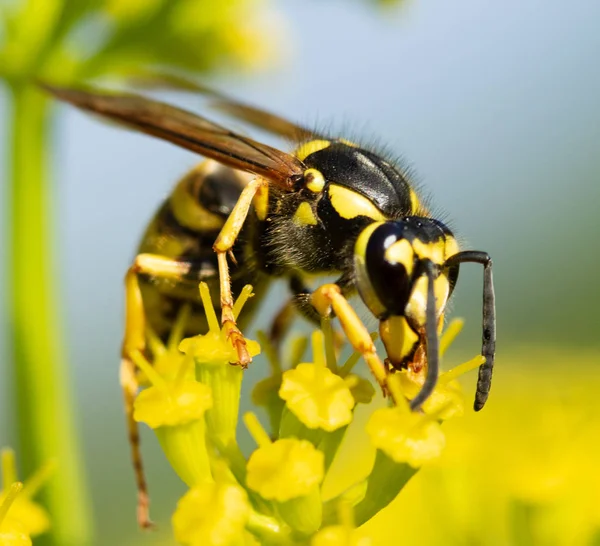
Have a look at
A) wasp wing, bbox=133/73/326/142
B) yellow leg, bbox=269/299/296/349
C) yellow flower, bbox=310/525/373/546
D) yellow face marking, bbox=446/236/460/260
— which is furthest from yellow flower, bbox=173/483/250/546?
wasp wing, bbox=133/73/326/142

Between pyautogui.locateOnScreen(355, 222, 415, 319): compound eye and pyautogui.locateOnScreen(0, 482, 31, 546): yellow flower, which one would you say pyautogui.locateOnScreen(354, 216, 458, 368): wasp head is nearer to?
pyautogui.locateOnScreen(355, 222, 415, 319): compound eye

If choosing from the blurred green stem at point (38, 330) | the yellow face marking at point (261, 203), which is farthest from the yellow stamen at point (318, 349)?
the blurred green stem at point (38, 330)

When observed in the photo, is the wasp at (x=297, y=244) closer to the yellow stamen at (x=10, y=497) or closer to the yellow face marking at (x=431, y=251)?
the yellow face marking at (x=431, y=251)

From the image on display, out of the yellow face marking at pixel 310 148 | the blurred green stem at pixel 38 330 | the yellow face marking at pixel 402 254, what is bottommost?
the blurred green stem at pixel 38 330

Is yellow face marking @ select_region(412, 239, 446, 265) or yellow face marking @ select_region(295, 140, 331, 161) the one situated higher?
yellow face marking @ select_region(412, 239, 446, 265)

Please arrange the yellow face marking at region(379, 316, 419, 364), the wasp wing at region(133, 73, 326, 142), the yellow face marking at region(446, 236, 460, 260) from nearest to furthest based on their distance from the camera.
Answer: the yellow face marking at region(379, 316, 419, 364), the yellow face marking at region(446, 236, 460, 260), the wasp wing at region(133, 73, 326, 142)

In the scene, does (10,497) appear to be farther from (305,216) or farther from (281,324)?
(281,324)
